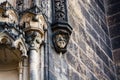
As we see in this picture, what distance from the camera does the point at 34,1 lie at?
379cm

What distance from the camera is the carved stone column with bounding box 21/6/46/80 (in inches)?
131

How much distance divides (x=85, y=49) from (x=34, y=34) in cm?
130

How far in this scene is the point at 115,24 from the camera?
6148mm

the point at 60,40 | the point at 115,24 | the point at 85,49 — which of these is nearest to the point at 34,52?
the point at 60,40

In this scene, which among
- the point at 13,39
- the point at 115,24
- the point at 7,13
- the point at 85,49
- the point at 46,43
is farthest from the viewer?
the point at 115,24

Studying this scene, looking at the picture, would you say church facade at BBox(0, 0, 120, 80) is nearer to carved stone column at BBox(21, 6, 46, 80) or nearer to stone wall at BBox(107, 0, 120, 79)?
carved stone column at BBox(21, 6, 46, 80)

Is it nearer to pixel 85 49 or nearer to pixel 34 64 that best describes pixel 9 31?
pixel 34 64

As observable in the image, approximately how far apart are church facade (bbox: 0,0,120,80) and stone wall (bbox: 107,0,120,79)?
776 millimetres

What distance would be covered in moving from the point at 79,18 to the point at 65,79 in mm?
1395

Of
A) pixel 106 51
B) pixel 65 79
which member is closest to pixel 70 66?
pixel 65 79

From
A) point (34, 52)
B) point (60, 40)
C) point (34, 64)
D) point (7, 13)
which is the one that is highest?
point (7, 13)

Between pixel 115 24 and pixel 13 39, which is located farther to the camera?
pixel 115 24

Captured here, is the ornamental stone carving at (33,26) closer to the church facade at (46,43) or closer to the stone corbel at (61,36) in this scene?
the church facade at (46,43)

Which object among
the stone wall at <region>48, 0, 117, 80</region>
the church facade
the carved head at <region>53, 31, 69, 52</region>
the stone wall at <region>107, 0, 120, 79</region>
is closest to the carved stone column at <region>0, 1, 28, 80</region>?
the church facade
